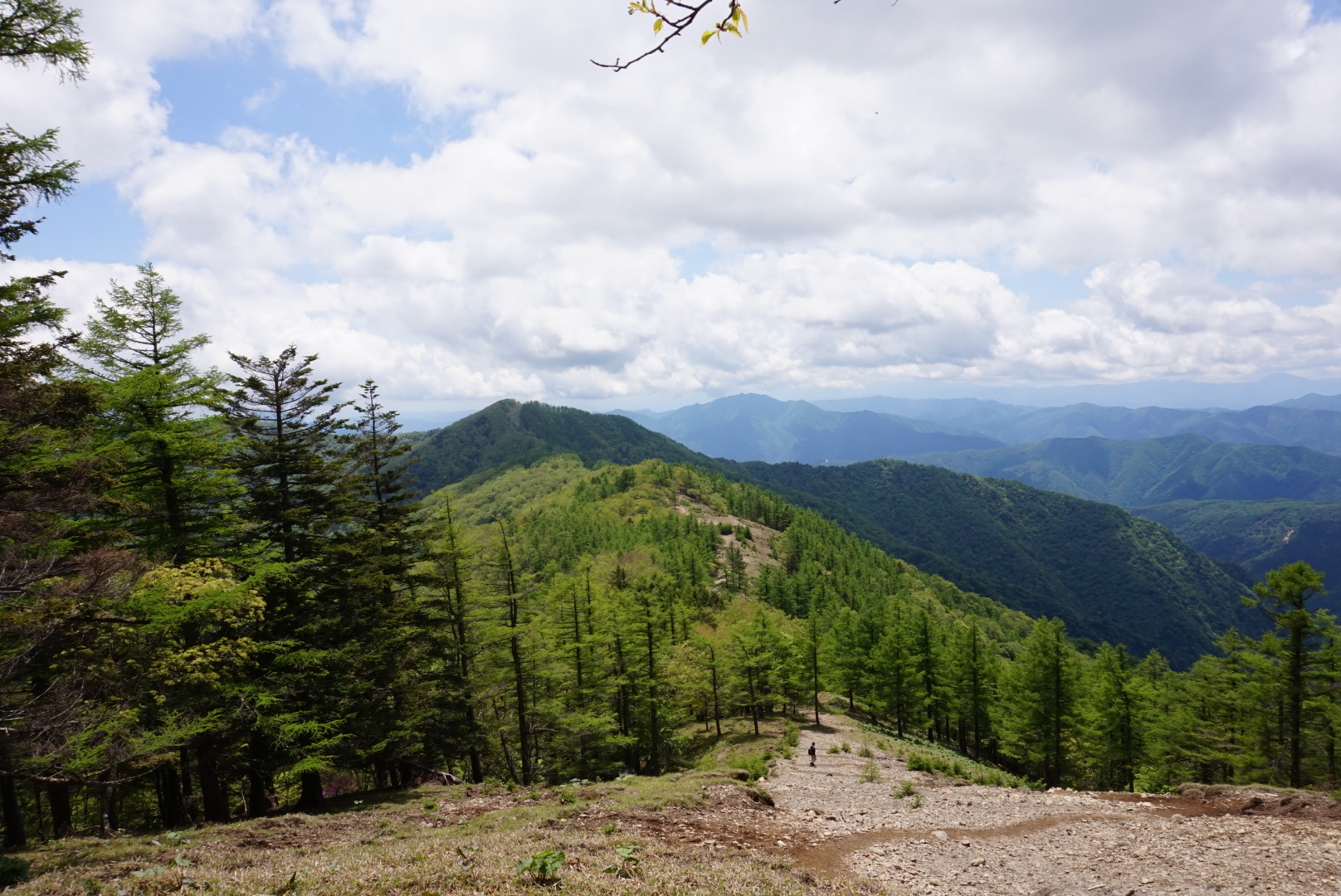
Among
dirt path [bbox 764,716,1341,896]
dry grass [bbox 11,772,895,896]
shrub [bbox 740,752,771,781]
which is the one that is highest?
dry grass [bbox 11,772,895,896]

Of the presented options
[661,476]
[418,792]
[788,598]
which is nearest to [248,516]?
[418,792]

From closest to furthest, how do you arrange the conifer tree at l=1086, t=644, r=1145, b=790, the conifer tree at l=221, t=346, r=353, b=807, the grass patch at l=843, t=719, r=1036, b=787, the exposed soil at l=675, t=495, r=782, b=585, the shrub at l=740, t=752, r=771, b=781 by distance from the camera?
the conifer tree at l=221, t=346, r=353, b=807 < the grass patch at l=843, t=719, r=1036, b=787 < the shrub at l=740, t=752, r=771, b=781 < the conifer tree at l=1086, t=644, r=1145, b=790 < the exposed soil at l=675, t=495, r=782, b=585

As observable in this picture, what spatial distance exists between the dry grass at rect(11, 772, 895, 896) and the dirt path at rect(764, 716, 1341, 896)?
2.78m

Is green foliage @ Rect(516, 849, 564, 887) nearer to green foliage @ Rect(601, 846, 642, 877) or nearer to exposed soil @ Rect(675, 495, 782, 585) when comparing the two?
green foliage @ Rect(601, 846, 642, 877)

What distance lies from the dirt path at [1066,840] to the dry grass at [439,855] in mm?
2778

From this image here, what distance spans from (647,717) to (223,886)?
2915 centimetres

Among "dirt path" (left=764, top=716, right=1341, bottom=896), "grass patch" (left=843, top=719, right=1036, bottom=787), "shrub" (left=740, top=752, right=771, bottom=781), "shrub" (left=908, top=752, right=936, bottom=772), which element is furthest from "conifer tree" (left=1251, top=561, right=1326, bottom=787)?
"shrub" (left=740, top=752, right=771, bottom=781)

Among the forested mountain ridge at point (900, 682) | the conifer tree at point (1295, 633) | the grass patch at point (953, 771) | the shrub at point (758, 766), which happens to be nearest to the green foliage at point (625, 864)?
the forested mountain ridge at point (900, 682)

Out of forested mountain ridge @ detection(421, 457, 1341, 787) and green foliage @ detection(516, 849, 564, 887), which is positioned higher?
green foliage @ detection(516, 849, 564, 887)

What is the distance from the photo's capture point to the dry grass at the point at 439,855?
8570 millimetres

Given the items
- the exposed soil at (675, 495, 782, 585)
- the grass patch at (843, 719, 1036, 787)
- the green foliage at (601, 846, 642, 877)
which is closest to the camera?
the green foliage at (601, 846, 642, 877)

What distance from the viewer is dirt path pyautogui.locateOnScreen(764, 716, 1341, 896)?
1212cm

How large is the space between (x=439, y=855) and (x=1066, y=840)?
16005 millimetres

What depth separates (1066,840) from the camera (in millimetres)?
15125
